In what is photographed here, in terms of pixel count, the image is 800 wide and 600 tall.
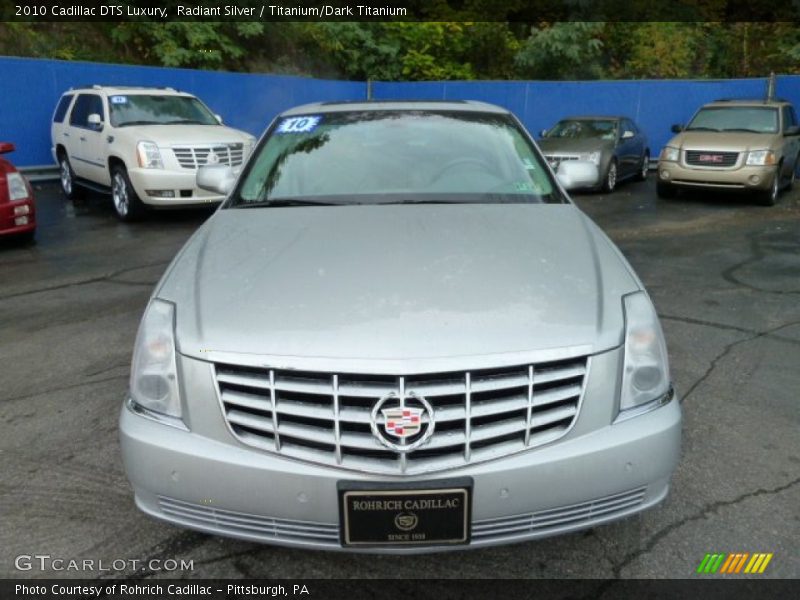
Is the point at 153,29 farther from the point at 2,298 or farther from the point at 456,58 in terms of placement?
the point at 2,298

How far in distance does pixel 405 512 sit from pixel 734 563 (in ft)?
4.31

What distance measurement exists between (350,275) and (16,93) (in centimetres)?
1241

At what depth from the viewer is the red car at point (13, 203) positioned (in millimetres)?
7512

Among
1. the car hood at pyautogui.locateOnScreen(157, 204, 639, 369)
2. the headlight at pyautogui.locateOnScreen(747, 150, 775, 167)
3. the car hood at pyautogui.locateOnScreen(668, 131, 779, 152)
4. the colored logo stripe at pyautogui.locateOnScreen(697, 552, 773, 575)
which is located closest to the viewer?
the car hood at pyautogui.locateOnScreen(157, 204, 639, 369)

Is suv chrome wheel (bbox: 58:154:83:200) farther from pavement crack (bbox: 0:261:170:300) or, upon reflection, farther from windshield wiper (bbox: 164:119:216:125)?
pavement crack (bbox: 0:261:170:300)

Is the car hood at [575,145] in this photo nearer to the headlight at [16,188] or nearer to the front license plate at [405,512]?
the headlight at [16,188]

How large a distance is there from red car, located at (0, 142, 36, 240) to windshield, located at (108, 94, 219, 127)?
7.87 ft

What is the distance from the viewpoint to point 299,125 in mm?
4070

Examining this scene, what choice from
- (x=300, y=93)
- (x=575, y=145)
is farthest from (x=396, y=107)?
(x=300, y=93)

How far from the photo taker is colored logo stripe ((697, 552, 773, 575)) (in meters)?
2.53

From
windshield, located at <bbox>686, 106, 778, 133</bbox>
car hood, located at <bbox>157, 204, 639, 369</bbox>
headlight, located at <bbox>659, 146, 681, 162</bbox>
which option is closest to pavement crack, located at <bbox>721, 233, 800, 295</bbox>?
headlight, located at <bbox>659, 146, 681, 162</bbox>

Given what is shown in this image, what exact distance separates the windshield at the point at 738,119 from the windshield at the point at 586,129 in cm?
171

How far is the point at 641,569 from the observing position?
252 cm

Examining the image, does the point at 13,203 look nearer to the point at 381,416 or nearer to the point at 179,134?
the point at 179,134
